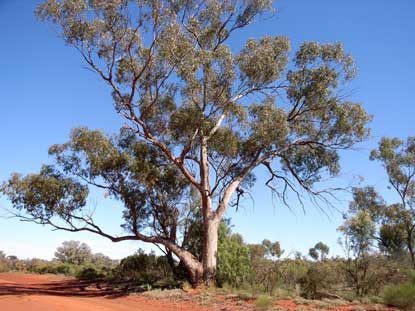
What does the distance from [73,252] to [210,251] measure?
33.7m

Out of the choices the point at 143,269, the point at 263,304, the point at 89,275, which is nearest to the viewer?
the point at 263,304

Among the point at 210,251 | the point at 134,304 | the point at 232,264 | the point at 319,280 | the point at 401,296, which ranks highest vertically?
the point at 210,251

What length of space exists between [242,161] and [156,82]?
516 cm

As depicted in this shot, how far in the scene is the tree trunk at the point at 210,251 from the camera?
58.0ft

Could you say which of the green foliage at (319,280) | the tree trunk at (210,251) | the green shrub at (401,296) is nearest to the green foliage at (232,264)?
the tree trunk at (210,251)

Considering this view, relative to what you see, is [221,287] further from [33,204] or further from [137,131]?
[33,204]

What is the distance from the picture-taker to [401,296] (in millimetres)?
12414

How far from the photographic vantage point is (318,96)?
18984mm

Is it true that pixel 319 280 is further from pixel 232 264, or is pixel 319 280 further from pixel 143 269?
pixel 143 269

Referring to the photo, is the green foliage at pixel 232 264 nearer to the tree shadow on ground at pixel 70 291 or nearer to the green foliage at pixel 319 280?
the green foliage at pixel 319 280

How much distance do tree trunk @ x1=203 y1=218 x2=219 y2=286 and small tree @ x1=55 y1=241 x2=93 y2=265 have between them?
1237 inches

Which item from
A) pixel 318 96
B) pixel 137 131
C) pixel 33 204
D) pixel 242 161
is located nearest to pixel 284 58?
pixel 318 96

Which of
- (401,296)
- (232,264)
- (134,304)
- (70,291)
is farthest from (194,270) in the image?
(401,296)

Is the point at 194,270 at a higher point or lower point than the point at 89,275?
lower
